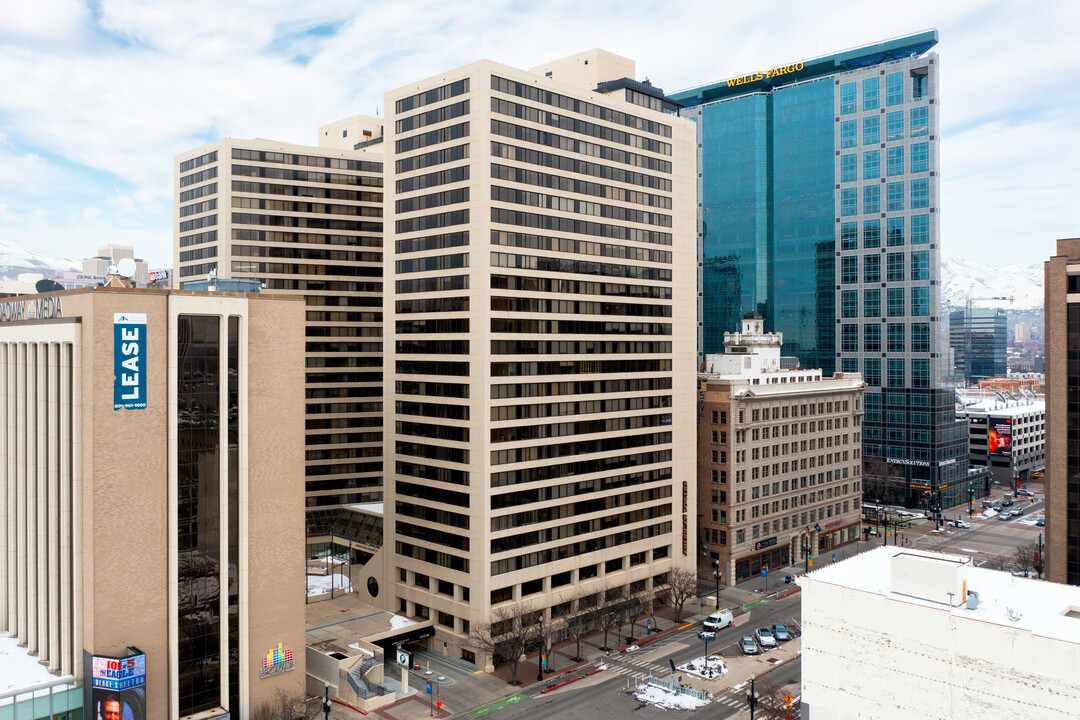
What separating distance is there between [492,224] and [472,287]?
6.93m

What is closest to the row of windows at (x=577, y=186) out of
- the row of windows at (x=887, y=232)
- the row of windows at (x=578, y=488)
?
the row of windows at (x=578, y=488)

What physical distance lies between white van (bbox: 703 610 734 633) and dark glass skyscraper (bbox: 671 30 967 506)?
8043 centimetres

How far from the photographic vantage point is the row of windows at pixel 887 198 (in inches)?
6373

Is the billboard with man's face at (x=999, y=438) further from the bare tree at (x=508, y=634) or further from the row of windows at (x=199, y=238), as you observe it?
the row of windows at (x=199, y=238)

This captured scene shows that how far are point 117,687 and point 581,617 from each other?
47167 millimetres

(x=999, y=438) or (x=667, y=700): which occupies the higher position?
(x=999, y=438)

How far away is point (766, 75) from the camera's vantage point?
187250mm

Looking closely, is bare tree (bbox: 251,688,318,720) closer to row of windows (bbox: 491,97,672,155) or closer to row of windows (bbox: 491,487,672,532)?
row of windows (bbox: 491,487,672,532)

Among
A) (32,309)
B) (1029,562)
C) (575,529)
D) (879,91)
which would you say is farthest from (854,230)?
(32,309)

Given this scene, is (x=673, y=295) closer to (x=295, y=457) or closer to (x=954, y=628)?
(x=295, y=457)

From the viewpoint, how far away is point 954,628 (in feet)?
139

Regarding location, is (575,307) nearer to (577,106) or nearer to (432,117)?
(577,106)

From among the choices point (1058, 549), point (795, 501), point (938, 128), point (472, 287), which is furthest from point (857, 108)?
point (472, 287)

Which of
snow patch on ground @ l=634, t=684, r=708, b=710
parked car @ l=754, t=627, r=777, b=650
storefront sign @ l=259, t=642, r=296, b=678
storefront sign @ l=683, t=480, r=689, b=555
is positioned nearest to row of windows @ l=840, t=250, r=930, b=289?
storefront sign @ l=683, t=480, r=689, b=555
